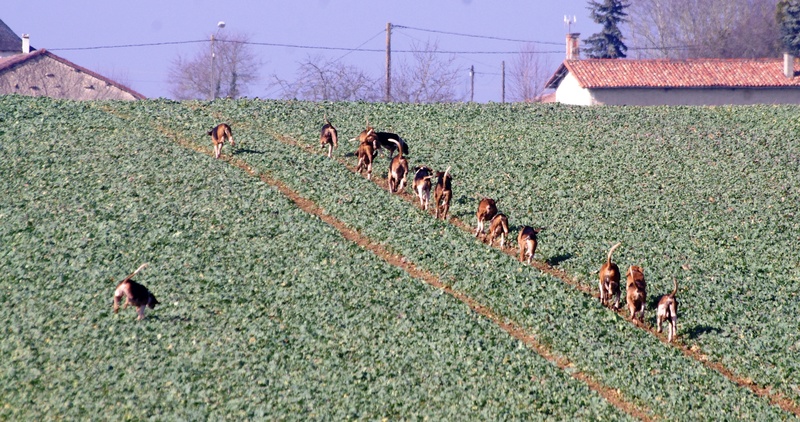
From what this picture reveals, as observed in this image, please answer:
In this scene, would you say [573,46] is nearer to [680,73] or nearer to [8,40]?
[680,73]

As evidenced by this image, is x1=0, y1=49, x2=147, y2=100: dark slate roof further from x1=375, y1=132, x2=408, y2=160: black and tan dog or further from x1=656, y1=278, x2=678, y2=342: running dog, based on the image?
x1=656, y1=278, x2=678, y2=342: running dog

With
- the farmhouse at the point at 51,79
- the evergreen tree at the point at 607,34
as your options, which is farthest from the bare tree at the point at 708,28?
the farmhouse at the point at 51,79

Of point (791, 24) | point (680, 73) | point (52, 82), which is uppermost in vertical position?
point (791, 24)

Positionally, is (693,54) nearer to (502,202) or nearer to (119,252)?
(502,202)

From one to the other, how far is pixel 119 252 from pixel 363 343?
780 centimetres

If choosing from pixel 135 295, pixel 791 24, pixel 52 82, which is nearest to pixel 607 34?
pixel 791 24

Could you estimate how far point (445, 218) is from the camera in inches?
1078

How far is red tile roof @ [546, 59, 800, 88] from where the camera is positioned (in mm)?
62688

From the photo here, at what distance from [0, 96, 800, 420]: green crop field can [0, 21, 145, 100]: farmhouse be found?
29.0 meters

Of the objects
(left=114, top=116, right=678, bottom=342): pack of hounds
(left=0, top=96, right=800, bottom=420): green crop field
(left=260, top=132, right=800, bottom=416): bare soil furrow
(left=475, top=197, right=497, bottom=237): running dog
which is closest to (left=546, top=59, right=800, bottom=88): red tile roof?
(left=0, top=96, right=800, bottom=420): green crop field

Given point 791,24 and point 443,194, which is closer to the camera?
point 443,194

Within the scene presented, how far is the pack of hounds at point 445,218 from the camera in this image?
66.3 feet

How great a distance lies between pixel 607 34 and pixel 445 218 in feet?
215

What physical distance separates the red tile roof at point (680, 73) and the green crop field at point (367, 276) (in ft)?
79.8
